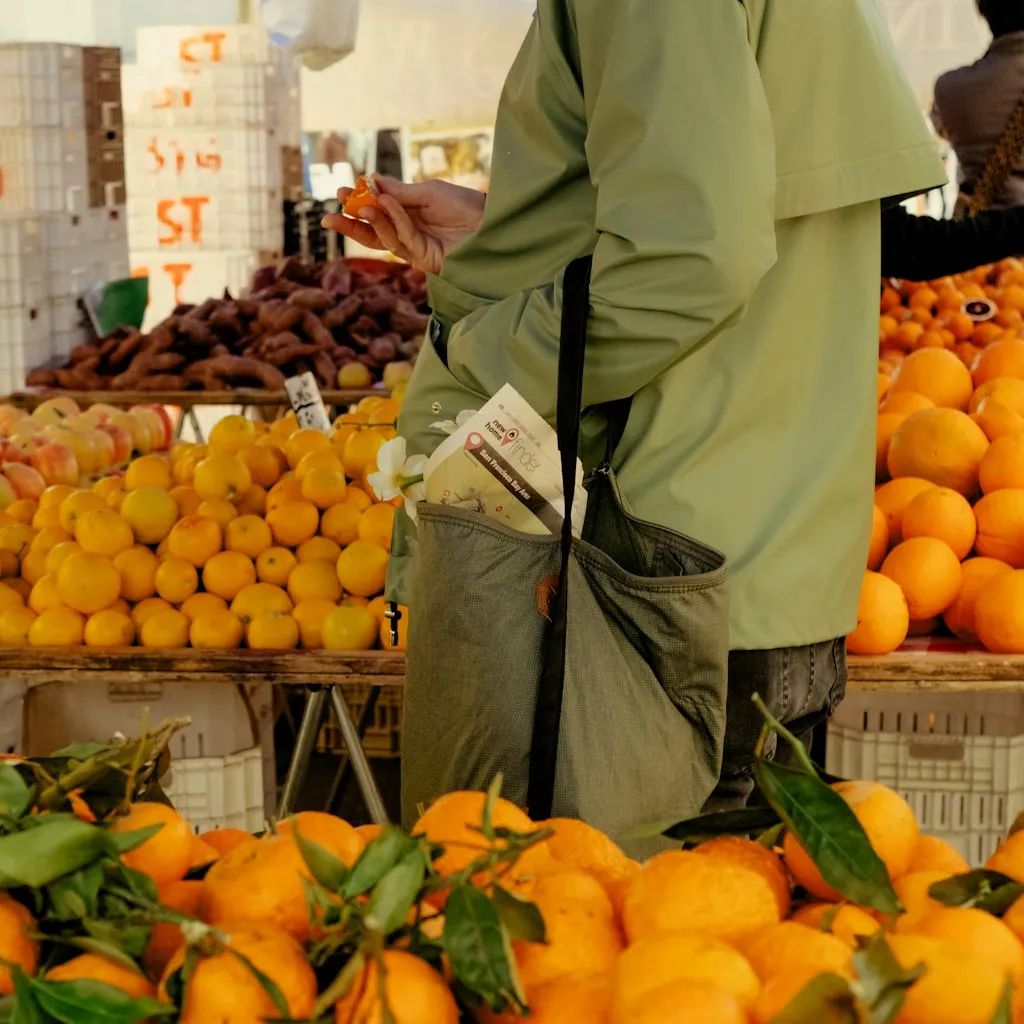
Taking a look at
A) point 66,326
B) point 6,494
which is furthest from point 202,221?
point 6,494

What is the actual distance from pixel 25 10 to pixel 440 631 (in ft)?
26.6

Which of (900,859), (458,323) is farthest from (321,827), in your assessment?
(458,323)

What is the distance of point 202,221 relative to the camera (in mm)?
6504

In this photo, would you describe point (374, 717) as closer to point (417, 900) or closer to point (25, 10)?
point (417, 900)

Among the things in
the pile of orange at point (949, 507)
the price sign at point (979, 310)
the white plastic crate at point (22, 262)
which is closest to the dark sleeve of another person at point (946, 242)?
the pile of orange at point (949, 507)

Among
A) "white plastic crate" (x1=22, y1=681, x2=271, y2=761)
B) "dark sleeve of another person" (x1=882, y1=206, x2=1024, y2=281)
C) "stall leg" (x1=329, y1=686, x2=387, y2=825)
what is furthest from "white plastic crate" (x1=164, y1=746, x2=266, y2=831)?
"dark sleeve of another person" (x1=882, y1=206, x2=1024, y2=281)

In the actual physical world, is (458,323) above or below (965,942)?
above

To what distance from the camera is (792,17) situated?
1491 millimetres

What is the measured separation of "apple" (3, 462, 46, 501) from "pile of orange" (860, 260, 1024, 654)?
1890 millimetres

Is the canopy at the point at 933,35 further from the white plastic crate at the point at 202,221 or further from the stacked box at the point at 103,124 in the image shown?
the stacked box at the point at 103,124

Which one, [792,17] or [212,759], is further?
[212,759]

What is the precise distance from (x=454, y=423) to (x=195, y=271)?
208 inches

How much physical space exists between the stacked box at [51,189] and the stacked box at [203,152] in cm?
70

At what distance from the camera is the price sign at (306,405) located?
10.8ft
